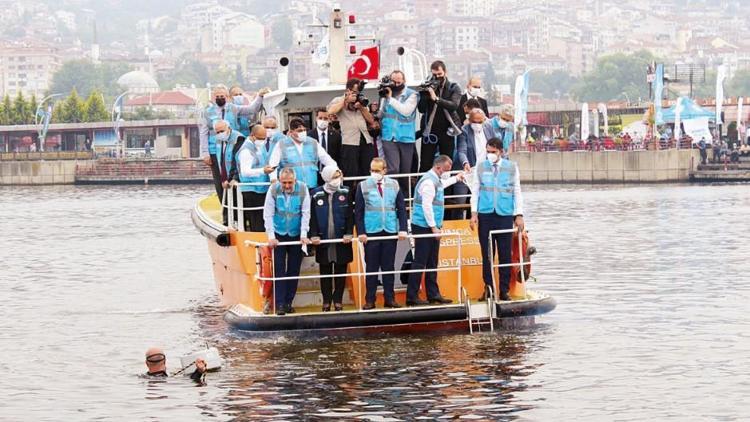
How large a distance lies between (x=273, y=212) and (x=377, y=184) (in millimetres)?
1456

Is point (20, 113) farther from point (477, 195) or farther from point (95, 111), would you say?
point (477, 195)

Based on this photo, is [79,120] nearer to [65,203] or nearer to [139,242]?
[65,203]

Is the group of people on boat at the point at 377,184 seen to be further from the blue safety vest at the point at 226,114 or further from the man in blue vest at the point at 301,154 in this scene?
the blue safety vest at the point at 226,114

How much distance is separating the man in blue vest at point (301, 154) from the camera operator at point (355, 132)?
57 centimetres

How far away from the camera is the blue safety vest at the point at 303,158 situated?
23.6 m

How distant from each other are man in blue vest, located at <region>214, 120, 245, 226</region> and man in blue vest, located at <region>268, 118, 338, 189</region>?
233cm

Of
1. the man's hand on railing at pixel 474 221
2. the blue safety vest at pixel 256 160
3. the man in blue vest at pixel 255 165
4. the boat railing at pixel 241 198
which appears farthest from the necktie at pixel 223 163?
the man's hand on railing at pixel 474 221

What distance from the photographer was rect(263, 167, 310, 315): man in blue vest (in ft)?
75.2

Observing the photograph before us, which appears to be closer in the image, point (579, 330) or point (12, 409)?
point (12, 409)

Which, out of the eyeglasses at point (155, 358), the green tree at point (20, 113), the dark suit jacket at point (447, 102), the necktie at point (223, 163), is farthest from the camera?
the green tree at point (20, 113)

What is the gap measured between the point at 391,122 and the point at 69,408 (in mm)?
6520

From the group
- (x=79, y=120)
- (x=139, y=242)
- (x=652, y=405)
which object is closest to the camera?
(x=652, y=405)

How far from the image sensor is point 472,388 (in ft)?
66.6

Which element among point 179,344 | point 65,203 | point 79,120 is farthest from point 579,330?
point 79,120
